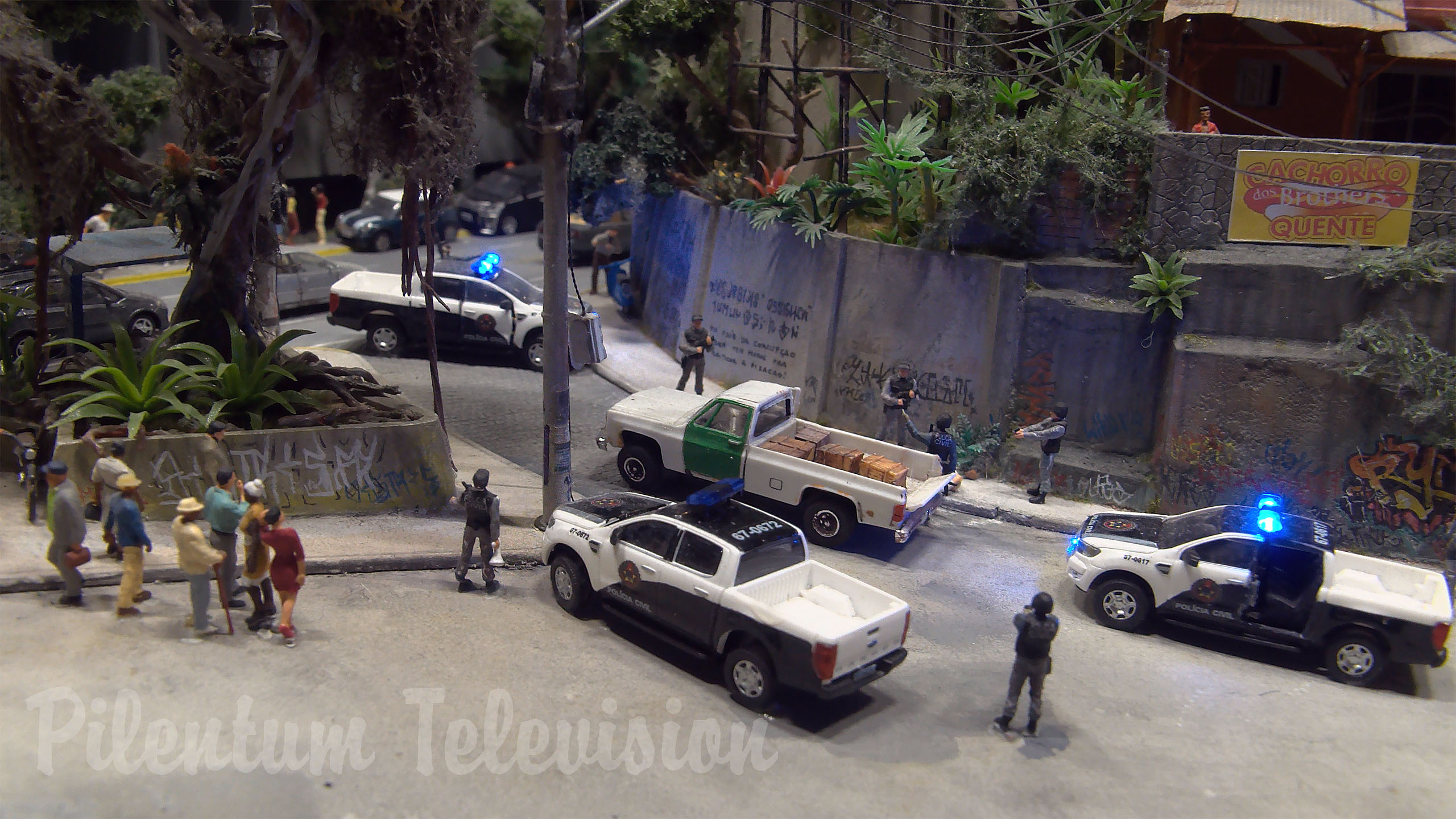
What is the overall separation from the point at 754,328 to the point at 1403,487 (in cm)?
982

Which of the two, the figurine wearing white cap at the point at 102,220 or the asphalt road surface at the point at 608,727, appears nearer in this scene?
the asphalt road surface at the point at 608,727

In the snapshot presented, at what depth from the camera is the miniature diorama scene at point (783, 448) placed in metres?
8.51

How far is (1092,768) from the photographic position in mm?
8602

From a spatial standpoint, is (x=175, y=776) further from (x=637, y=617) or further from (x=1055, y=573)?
(x=1055, y=573)

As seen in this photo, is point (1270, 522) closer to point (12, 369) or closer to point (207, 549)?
point (207, 549)

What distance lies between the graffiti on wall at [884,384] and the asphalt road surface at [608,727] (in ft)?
17.2

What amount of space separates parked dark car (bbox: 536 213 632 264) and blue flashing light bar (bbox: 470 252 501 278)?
506 cm

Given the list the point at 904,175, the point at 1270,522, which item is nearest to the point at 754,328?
the point at 904,175

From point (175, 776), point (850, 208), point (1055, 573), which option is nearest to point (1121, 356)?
point (1055, 573)

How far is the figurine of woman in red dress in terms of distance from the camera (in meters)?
9.03

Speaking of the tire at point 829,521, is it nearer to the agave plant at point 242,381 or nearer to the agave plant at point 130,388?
the agave plant at point 242,381

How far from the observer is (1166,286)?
14.0 meters

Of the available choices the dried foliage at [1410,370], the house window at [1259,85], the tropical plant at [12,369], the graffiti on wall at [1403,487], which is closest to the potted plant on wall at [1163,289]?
the dried foliage at [1410,370]

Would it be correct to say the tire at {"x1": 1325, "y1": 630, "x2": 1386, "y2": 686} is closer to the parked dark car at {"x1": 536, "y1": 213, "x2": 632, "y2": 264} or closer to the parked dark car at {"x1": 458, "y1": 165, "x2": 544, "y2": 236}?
the parked dark car at {"x1": 536, "y1": 213, "x2": 632, "y2": 264}
